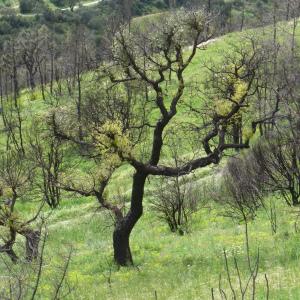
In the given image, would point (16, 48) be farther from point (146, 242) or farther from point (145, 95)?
point (146, 242)

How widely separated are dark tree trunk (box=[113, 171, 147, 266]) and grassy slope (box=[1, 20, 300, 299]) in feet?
1.48

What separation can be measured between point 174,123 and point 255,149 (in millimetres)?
22142

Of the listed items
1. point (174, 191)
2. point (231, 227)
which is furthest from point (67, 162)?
point (231, 227)

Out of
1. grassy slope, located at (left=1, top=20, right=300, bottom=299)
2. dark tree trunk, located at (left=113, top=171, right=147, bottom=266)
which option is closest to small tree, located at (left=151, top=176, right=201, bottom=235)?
→ grassy slope, located at (left=1, top=20, right=300, bottom=299)

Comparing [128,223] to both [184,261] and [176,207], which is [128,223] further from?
[176,207]

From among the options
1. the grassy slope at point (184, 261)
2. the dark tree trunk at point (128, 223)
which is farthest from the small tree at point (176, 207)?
the dark tree trunk at point (128, 223)

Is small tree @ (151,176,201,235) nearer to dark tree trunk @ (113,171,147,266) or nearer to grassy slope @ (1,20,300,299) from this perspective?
grassy slope @ (1,20,300,299)

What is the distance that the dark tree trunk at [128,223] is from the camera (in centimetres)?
1561

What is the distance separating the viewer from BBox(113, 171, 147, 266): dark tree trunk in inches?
615

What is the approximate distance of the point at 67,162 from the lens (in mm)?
45562

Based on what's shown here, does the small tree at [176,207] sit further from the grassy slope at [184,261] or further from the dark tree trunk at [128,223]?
the dark tree trunk at [128,223]

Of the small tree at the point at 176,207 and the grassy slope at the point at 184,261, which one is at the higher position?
the grassy slope at the point at 184,261

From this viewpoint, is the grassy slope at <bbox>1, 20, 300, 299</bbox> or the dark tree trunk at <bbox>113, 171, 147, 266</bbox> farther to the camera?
the dark tree trunk at <bbox>113, 171, 147, 266</bbox>

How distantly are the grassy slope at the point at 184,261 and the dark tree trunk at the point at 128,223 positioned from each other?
1.48 feet
